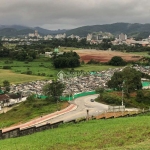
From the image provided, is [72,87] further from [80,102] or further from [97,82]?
[80,102]

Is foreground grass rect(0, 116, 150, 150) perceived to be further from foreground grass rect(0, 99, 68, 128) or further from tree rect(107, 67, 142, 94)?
tree rect(107, 67, 142, 94)

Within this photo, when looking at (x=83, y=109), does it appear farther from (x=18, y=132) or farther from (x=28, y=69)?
(x=28, y=69)

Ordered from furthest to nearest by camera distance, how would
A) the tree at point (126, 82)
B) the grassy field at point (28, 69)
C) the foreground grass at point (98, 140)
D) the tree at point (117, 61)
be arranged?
1. the tree at point (117, 61)
2. the grassy field at point (28, 69)
3. the tree at point (126, 82)
4. the foreground grass at point (98, 140)

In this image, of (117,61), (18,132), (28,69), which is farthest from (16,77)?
(18,132)

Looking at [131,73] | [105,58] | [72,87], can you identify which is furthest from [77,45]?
[131,73]

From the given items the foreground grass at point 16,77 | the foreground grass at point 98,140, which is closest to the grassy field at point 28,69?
the foreground grass at point 16,77

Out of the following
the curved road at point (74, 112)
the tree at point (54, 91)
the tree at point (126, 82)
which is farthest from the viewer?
the tree at point (126, 82)

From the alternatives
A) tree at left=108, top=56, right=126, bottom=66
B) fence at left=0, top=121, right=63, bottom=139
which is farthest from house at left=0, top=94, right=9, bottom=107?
tree at left=108, top=56, right=126, bottom=66

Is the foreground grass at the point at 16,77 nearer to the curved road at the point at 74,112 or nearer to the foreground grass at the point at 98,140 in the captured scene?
the curved road at the point at 74,112
